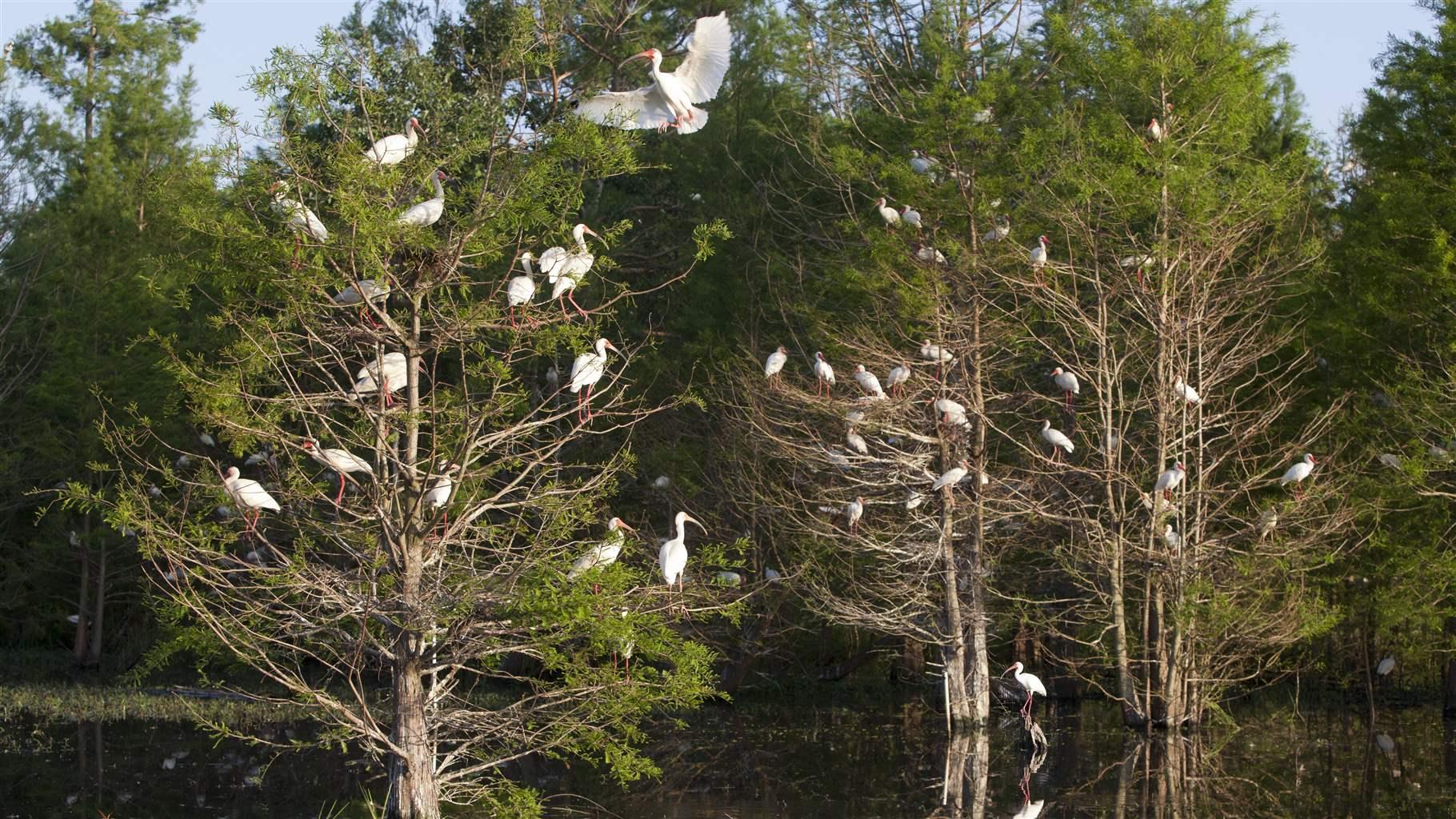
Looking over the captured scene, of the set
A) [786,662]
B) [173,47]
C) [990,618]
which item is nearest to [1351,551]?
[990,618]

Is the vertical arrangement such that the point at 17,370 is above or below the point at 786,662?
above

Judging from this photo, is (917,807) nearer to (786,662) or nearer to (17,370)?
(786,662)

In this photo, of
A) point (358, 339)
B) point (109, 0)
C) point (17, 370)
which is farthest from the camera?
point (109, 0)

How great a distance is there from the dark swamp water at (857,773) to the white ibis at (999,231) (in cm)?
551

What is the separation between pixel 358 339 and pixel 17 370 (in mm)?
18295

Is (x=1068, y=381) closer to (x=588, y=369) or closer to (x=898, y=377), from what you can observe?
(x=898, y=377)

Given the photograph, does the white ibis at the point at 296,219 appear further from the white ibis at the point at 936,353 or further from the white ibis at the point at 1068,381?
the white ibis at the point at 1068,381

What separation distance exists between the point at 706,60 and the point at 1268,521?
7.80 meters

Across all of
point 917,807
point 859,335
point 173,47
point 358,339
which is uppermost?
point 173,47

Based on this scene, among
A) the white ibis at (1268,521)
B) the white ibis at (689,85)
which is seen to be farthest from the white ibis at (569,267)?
the white ibis at (1268,521)

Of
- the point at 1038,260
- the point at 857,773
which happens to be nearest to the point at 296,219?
the point at 857,773

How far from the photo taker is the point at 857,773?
43.5 ft

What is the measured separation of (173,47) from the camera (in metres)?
30.2

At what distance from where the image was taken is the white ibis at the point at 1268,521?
48.8 ft
